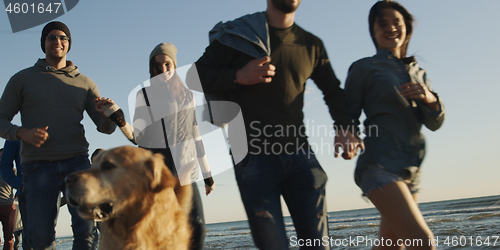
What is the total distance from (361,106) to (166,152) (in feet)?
5.65

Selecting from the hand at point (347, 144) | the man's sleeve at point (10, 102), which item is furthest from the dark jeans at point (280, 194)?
the man's sleeve at point (10, 102)

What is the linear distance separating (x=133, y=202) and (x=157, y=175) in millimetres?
244

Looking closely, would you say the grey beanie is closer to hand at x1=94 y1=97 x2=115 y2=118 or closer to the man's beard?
hand at x1=94 y1=97 x2=115 y2=118

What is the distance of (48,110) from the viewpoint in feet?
11.6

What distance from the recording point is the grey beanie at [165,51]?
3.69 m

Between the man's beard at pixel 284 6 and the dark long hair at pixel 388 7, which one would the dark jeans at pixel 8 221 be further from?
the dark long hair at pixel 388 7

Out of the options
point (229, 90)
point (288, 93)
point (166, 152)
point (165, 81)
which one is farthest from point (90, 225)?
point (288, 93)

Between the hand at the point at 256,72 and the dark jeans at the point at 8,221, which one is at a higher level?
the hand at the point at 256,72

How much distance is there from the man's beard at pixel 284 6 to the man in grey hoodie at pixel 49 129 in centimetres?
199

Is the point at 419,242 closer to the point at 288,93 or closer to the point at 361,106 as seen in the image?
the point at 361,106

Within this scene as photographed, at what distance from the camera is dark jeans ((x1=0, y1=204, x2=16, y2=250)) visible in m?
6.99

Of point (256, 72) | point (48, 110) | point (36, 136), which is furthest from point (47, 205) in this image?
point (256, 72)

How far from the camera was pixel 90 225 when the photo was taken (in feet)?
11.3

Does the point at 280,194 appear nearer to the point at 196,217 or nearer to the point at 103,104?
the point at 196,217
